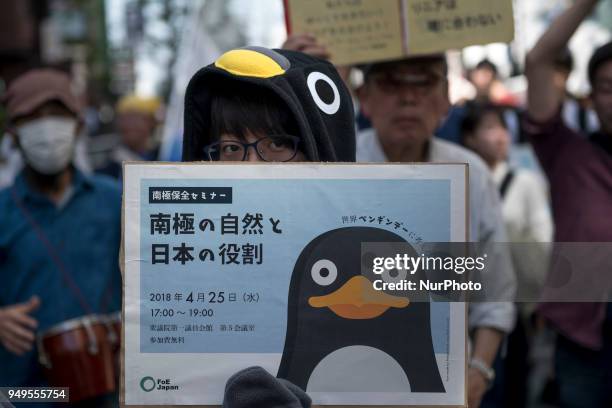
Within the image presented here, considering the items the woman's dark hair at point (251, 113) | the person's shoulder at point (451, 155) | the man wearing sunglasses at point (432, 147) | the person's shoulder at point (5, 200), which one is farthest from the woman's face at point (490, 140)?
the woman's dark hair at point (251, 113)

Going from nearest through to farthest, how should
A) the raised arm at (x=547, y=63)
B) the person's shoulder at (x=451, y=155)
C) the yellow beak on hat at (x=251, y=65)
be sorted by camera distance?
the yellow beak on hat at (x=251, y=65)
the raised arm at (x=547, y=63)
the person's shoulder at (x=451, y=155)

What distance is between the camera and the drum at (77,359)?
422cm

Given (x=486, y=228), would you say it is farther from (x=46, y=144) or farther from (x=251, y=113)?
(x=46, y=144)

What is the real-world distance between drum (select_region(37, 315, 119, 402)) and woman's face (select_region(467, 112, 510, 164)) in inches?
126

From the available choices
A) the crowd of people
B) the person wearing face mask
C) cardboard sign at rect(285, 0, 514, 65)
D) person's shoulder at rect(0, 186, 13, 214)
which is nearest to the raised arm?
the crowd of people

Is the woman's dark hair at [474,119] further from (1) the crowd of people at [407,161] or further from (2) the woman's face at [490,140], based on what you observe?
(1) the crowd of people at [407,161]

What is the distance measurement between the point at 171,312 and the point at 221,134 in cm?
61

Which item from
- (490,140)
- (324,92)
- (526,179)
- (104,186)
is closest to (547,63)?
(324,92)

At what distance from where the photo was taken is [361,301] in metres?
2.12

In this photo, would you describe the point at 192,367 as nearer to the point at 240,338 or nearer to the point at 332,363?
the point at 240,338

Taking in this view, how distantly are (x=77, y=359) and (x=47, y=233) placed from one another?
63cm

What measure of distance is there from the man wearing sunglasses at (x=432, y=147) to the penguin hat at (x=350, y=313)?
5.87ft

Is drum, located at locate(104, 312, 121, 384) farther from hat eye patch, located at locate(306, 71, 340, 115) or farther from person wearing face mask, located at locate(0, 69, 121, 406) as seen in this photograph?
hat eye patch, located at locate(306, 71, 340, 115)

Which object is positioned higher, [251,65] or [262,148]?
[251,65]
